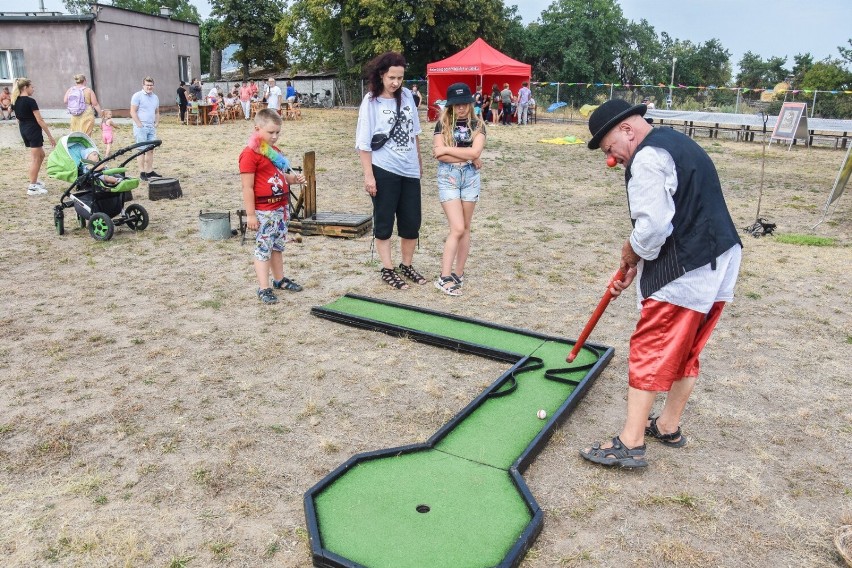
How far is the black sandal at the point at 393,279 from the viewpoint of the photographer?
246 inches

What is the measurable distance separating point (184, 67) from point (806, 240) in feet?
98.8

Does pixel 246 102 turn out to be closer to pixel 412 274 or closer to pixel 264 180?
pixel 412 274

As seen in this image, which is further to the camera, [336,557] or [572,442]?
[572,442]

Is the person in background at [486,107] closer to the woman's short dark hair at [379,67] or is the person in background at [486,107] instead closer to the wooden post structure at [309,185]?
the wooden post structure at [309,185]

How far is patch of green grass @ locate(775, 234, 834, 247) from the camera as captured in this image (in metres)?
8.27

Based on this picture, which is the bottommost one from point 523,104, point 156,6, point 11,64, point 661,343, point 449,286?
point 449,286

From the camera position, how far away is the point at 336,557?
2617 mm

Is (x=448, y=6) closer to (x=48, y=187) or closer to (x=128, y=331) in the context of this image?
(x=48, y=187)

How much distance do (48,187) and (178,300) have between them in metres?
6.96

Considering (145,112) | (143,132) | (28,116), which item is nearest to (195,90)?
(143,132)

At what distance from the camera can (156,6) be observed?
81.8 meters

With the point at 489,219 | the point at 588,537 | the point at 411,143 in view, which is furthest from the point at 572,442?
the point at 489,219

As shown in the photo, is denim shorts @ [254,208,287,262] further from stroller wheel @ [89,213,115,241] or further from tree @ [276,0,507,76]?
tree @ [276,0,507,76]

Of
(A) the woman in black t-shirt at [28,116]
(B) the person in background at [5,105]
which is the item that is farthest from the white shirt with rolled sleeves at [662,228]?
(B) the person in background at [5,105]
